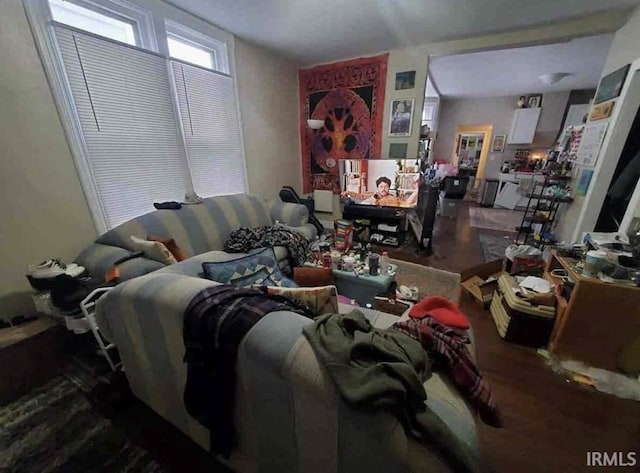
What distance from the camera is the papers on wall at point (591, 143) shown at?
2.26 m

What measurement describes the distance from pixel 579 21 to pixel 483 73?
1.90 metres

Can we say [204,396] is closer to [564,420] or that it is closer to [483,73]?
[564,420]

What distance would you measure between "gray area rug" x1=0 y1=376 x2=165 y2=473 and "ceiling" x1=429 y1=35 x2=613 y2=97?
14.4 ft

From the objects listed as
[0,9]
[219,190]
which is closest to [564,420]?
[219,190]

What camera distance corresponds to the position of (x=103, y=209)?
6.64 ft

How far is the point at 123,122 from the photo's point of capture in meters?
2.04

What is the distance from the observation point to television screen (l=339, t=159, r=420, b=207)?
324cm

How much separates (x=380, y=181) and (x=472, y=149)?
460 centimetres

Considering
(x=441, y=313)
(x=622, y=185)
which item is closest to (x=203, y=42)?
(x=441, y=313)

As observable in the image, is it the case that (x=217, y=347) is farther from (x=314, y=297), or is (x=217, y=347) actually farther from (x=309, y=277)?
(x=309, y=277)

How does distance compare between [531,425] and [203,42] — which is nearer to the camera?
[531,425]

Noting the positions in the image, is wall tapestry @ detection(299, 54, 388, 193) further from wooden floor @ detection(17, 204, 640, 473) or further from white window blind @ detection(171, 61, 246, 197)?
wooden floor @ detection(17, 204, 640, 473)

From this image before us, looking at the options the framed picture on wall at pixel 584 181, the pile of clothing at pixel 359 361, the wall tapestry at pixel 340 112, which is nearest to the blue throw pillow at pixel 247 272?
the pile of clothing at pixel 359 361

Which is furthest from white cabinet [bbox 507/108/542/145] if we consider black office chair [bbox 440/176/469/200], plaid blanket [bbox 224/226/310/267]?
plaid blanket [bbox 224/226/310/267]
